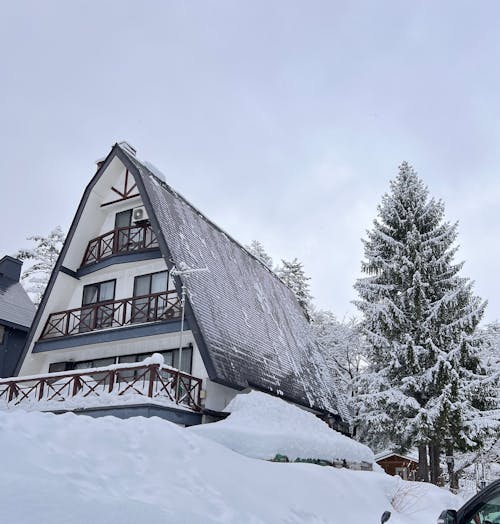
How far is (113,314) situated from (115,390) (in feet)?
14.0

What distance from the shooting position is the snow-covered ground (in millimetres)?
5355

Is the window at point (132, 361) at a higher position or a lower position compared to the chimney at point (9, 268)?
lower

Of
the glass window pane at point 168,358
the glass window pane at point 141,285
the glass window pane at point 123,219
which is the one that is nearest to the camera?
the glass window pane at point 168,358

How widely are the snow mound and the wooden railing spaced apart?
59.6 inches

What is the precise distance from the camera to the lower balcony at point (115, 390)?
49.6 feet

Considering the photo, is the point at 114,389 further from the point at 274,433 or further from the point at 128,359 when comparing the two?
the point at 274,433

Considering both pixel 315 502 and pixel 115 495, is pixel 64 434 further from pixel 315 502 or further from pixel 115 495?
pixel 315 502

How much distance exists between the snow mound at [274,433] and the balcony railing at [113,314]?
4067mm

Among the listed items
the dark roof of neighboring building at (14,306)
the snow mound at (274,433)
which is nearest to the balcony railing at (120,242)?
the dark roof of neighboring building at (14,306)

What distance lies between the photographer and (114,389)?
16109 millimetres

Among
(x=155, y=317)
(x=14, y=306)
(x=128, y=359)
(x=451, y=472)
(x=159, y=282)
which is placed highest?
(x=14, y=306)

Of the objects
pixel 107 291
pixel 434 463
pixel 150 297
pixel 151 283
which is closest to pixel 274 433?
pixel 150 297

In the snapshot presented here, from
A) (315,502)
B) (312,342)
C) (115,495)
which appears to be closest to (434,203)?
(312,342)

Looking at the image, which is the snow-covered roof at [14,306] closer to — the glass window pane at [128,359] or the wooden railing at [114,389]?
the wooden railing at [114,389]
